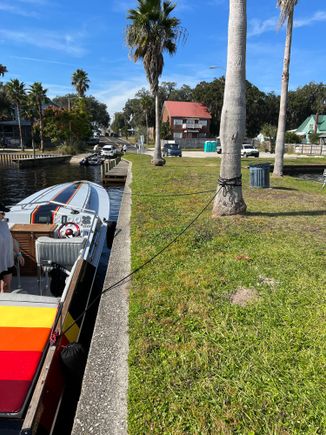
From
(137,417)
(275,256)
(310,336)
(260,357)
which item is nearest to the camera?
(137,417)

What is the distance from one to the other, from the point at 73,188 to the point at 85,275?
868 cm

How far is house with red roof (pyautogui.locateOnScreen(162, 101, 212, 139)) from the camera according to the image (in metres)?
73.9

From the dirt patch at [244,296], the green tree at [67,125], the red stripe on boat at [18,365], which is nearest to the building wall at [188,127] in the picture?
the green tree at [67,125]

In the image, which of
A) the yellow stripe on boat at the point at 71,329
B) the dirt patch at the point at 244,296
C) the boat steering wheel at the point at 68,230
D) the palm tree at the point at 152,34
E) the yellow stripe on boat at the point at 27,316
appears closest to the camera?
the yellow stripe on boat at the point at 27,316

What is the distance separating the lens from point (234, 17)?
774 cm

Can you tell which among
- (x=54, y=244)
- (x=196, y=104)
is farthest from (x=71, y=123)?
(x=54, y=244)

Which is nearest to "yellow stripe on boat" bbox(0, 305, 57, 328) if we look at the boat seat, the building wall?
the boat seat

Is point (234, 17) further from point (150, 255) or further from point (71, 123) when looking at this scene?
point (71, 123)

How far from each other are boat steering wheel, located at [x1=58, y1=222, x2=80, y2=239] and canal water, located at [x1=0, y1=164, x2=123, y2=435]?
1.23 m

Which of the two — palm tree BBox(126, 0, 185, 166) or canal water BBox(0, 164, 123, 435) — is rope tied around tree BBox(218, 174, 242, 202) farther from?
palm tree BBox(126, 0, 185, 166)

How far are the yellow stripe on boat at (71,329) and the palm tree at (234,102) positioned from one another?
5091 mm

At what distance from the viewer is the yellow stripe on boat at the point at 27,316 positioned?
368 centimetres

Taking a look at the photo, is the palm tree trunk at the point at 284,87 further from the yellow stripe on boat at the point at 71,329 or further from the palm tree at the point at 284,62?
the yellow stripe on boat at the point at 71,329

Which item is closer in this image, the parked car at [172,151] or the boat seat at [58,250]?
the boat seat at [58,250]
